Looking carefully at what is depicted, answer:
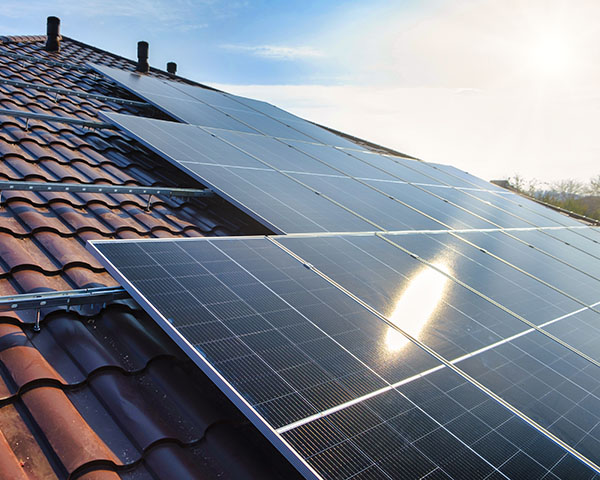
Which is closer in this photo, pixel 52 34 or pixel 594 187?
pixel 52 34

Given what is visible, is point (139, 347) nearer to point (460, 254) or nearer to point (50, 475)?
point (50, 475)

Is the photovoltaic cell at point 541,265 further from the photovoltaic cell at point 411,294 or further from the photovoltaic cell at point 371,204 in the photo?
the photovoltaic cell at point 411,294

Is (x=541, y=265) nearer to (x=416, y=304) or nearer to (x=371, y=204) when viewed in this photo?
(x=371, y=204)

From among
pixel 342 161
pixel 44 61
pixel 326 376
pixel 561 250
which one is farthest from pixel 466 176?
pixel 326 376

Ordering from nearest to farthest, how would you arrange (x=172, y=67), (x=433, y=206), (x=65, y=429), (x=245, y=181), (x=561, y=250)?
1. (x=65, y=429)
2. (x=245, y=181)
3. (x=433, y=206)
4. (x=561, y=250)
5. (x=172, y=67)

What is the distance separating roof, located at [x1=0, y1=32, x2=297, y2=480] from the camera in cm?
329

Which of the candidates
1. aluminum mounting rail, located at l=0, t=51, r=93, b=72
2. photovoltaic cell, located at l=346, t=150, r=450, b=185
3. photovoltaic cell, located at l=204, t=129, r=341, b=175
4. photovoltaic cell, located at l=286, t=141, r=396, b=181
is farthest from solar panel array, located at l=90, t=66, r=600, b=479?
aluminum mounting rail, located at l=0, t=51, r=93, b=72

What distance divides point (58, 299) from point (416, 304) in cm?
351

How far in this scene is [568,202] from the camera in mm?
32188

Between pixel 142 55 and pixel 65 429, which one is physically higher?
pixel 142 55

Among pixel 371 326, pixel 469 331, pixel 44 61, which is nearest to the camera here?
pixel 371 326

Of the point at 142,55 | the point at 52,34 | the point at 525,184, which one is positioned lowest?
the point at 525,184

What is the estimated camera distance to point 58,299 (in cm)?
407

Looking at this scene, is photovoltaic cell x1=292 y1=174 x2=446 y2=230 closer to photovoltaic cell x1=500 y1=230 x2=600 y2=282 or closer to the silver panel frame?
photovoltaic cell x1=500 y1=230 x2=600 y2=282
